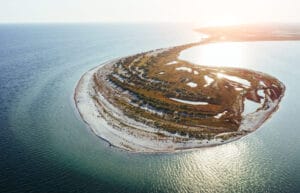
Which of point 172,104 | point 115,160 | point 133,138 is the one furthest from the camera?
point 172,104

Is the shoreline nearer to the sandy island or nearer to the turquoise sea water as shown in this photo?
the sandy island

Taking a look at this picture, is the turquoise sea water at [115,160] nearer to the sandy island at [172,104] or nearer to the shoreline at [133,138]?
the shoreline at [133,138]

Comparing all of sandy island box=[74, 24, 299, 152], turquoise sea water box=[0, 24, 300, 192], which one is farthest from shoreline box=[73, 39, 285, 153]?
turquoise sea water box=[0, 24, 300, 192]

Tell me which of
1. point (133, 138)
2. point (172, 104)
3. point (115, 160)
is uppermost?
point (172, 104)

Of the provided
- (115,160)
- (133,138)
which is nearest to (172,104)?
(133,138)

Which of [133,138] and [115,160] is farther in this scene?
[133,138]

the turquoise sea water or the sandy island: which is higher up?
the sandy island

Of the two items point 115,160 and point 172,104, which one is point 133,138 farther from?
point 172,104

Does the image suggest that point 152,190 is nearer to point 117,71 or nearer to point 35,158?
point 35,158

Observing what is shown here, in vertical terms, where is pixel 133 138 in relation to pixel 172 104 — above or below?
below
